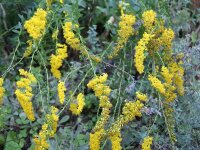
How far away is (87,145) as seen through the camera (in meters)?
2.62

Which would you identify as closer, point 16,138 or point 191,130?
point 191,130

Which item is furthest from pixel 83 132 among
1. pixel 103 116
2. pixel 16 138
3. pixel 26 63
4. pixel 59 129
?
pixel 26 63

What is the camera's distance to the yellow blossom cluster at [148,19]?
2596 mm

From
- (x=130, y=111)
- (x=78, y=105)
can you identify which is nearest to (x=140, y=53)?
(x=130, y=111)

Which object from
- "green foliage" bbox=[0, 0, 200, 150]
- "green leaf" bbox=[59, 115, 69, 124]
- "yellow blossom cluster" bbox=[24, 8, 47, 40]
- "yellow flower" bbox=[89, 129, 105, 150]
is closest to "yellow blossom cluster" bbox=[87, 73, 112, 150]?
"yellow flower" bbox=[89, 129, 105, 150]

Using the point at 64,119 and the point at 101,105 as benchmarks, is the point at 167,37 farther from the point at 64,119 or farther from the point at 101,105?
the point at 64,119

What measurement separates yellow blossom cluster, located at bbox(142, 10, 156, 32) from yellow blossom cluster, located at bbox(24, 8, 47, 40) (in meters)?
Answer: 0.59

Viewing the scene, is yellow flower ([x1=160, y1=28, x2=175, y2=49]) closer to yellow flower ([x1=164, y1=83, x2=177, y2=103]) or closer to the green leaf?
yellow flower ([x1=164, y1=83, x2=177, y2=103])

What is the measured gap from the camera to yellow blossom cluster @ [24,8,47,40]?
2.50 meters

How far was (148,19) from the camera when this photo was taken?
103 inches

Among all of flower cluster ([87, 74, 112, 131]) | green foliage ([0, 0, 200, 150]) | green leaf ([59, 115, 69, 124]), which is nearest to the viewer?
flower cluster ([87, 74, 112, 131])

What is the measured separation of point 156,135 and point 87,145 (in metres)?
0.42

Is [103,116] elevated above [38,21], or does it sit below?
below

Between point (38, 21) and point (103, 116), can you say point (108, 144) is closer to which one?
point (103, 116)
